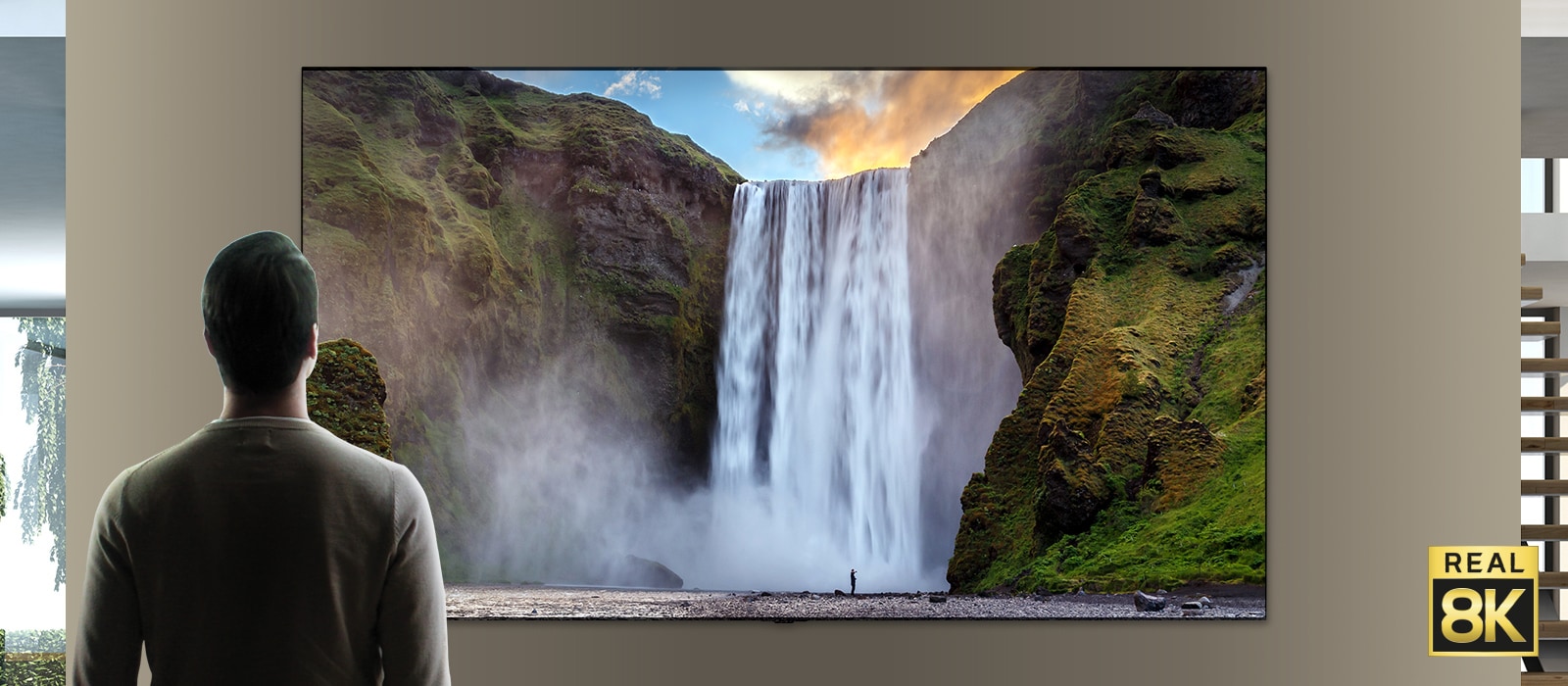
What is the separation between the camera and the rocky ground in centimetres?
311

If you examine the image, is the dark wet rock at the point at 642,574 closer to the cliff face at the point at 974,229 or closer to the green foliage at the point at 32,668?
the cliff face at the point at 974,229

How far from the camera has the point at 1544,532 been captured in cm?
512

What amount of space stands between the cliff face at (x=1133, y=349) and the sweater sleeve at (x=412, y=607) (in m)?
2.18

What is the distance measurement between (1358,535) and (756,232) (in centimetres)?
201

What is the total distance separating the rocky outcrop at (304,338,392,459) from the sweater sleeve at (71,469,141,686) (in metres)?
2.02

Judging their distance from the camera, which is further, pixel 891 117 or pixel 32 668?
pixel 32 668

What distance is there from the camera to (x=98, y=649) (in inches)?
44.8

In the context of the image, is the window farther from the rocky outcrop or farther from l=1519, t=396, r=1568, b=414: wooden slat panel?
l=1519, t=396, r=1568, b=414: wooden slat panel

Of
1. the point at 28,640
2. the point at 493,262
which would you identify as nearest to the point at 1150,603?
the point at 493,262

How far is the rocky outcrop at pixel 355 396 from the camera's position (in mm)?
3131

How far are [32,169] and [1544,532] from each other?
8363 mm

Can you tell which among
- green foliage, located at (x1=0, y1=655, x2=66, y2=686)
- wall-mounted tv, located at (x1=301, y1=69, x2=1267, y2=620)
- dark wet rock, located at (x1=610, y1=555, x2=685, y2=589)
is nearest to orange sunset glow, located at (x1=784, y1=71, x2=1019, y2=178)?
wall-mounted tv, located at (x1=301, y1=69, x2=1267, y2=620)

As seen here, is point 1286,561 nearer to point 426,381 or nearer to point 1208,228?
point 1208,228

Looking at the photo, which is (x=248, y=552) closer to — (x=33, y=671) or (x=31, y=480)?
(x=33, y=671)
